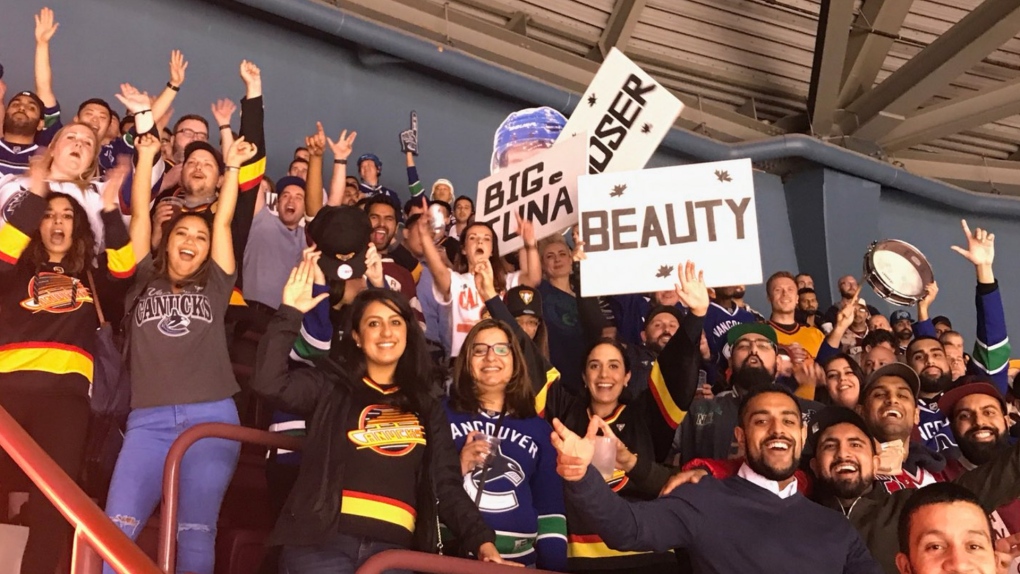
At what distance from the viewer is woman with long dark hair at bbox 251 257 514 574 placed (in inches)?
104

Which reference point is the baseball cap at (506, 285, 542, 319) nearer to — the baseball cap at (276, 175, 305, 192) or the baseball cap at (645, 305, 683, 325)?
the baseball cap at (645, 305, 683, 325)

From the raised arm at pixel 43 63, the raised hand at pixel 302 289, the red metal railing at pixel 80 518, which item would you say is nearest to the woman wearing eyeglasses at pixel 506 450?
the raised hand at pixel 302 289

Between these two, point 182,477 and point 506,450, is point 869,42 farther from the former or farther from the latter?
point 182,477

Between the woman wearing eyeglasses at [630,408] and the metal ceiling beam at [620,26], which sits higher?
the metal ceiling beam at [620,26]

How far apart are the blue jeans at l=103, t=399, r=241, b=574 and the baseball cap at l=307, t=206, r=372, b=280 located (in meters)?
0.62

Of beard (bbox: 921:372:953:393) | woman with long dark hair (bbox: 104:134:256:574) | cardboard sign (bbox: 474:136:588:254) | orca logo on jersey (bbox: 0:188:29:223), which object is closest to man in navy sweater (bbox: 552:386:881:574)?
woman with long dark hair (bbox: 104:134:256:574)

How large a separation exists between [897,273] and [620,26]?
4.00 m

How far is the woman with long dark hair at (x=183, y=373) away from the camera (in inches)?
115

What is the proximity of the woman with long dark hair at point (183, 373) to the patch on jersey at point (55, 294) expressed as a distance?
17 centimetres

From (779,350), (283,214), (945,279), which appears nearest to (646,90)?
(779,350)

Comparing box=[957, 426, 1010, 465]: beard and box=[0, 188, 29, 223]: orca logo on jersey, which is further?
box=[957, 426, 1010, 465]: beard

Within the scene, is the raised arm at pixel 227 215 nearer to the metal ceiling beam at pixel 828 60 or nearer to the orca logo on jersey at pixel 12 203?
the orca logo on jersey at pixel 12 203

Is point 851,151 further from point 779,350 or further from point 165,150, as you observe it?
point 165,150

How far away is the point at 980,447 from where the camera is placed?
3848mm
